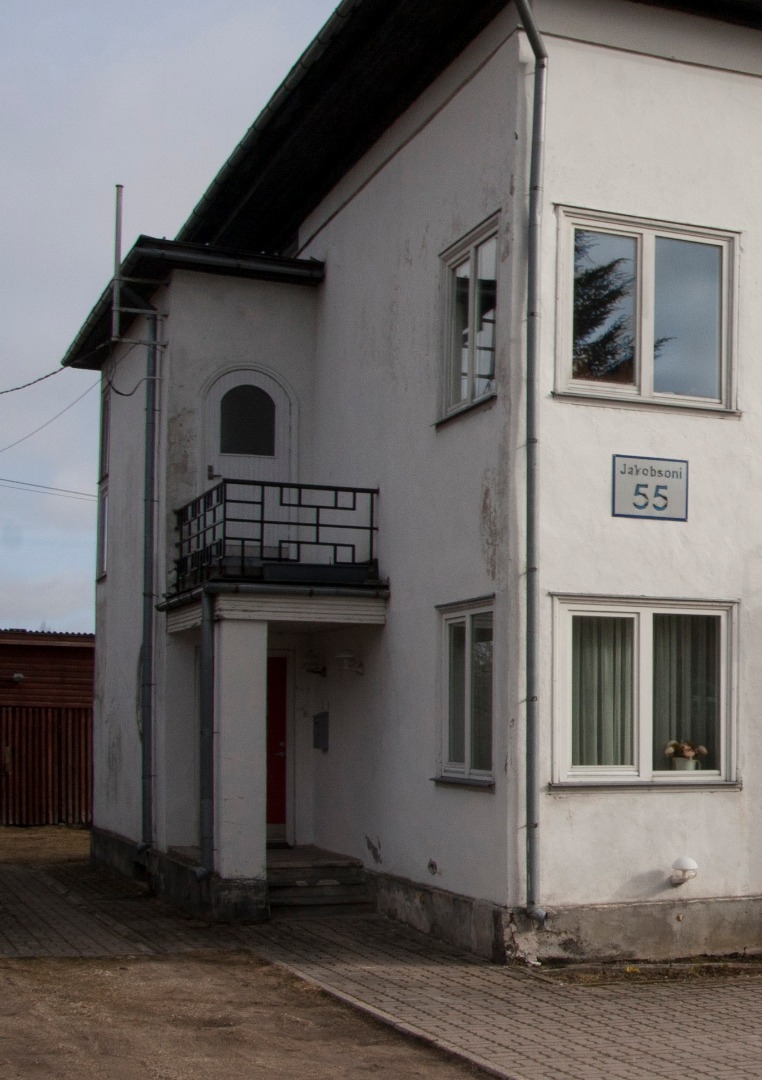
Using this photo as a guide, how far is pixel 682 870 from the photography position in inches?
438

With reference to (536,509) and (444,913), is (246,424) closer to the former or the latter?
(536,509)

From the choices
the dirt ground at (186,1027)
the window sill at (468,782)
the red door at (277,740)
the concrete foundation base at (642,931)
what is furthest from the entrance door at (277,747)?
the concrete foundation base at (642,931)

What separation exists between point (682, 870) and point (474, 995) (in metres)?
2.19

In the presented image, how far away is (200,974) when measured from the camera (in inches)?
419

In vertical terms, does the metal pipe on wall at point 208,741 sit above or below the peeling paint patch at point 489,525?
→ below

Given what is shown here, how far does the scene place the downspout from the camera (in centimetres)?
1084

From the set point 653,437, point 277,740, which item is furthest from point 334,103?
point 277,740

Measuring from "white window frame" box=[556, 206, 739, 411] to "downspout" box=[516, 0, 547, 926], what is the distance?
0.27m

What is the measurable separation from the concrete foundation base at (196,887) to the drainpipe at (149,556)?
56cm

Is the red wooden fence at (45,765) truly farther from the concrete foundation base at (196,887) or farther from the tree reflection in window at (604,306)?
the tree reflection in window at (604,306)

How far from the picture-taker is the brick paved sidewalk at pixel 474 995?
26.5ft

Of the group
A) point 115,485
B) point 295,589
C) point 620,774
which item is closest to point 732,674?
point 620,774

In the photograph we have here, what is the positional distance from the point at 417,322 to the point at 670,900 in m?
5.46

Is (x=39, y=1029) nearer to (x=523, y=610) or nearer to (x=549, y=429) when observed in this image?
(x=523, y=610)
